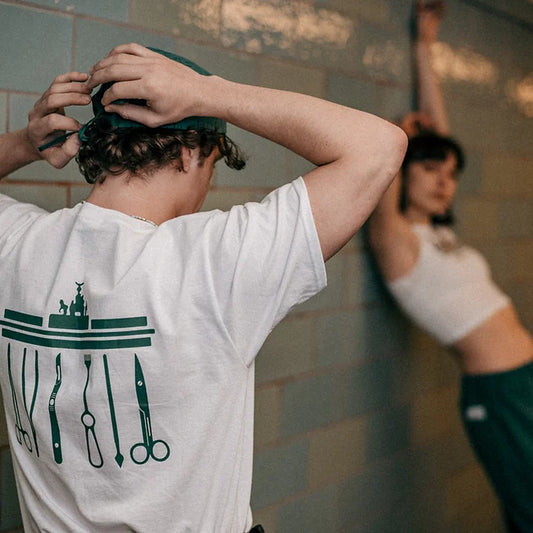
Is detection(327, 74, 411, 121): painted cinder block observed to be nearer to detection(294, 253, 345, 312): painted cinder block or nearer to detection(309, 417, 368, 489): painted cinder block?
detection(294, 253, 345, 312): painted cinder block

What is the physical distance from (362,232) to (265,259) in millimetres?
1354

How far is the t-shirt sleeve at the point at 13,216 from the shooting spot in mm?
994

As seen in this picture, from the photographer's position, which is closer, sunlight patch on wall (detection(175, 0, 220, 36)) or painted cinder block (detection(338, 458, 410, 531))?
sunlight patch on wall (detection(175, 0, 220, 36))

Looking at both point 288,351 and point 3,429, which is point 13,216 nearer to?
point 3,429

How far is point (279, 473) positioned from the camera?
1.99 m

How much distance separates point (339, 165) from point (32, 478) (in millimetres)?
685

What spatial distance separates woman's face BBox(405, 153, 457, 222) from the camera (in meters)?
2.26

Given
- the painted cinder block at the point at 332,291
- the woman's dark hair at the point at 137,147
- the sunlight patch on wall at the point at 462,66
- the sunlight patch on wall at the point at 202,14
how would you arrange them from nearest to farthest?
1. the woman's dark hair at the point at 137,147
2. the sunlight patch on wall at the point at 202,14
3. the painted cinder block at the point at 332,291
4. the sunlight patch on wall at the point at 462,66

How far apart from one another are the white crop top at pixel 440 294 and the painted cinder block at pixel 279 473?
591mm

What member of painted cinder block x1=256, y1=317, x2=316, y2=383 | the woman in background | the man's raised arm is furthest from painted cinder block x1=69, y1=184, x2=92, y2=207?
the woman in background

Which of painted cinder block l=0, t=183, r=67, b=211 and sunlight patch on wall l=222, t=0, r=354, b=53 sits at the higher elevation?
sunlight patch on wall l=222, t=0, r=354, b=53

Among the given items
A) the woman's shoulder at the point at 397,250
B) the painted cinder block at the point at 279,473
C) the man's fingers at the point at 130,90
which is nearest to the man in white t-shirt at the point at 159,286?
the man's fingers at the point at 130,90

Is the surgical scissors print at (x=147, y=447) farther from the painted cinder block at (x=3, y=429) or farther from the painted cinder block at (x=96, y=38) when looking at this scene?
the painted cinder block at (x=96, y=38)

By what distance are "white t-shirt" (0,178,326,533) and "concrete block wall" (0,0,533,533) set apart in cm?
53
